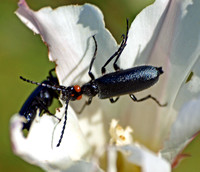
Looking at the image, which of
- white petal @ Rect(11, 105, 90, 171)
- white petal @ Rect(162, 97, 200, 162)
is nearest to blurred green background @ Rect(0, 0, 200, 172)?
white petal @ Rect(11, 105, 90, 171)

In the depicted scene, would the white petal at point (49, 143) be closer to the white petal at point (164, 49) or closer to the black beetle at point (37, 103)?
the black beetle at point (37, 103)

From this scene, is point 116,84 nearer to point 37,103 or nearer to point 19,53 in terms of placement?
point 37,103

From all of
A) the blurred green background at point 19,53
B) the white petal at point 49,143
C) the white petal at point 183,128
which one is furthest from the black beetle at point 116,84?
the blurred green background at point 19,53

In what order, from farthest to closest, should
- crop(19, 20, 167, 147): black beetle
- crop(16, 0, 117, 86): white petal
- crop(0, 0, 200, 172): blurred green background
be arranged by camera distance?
crop(0, 0, 200, 172): blurred green background, crop(19, 20, 167, 147): black beetle, crop(16, 0, 117, 86): white petal

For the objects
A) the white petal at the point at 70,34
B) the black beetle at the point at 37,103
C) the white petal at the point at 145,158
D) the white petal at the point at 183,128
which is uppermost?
the white petal at the point at 70,34

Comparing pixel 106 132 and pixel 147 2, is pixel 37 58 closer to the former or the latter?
pixel 147 2

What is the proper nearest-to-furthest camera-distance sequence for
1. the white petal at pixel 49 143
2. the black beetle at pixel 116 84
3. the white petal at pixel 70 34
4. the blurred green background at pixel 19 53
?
the white petal at pixel 49 143
the white petal at pixel 70 34
the black beetle at pixel 116 84
the blurred green background at pixel 19 53

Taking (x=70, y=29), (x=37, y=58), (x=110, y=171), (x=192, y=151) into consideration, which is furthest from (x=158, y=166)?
(x=37, y=58)

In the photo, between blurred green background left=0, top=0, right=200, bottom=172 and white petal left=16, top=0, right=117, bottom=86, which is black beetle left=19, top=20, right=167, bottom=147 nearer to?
white petal left=16, top=0, right=117, bottom=86
